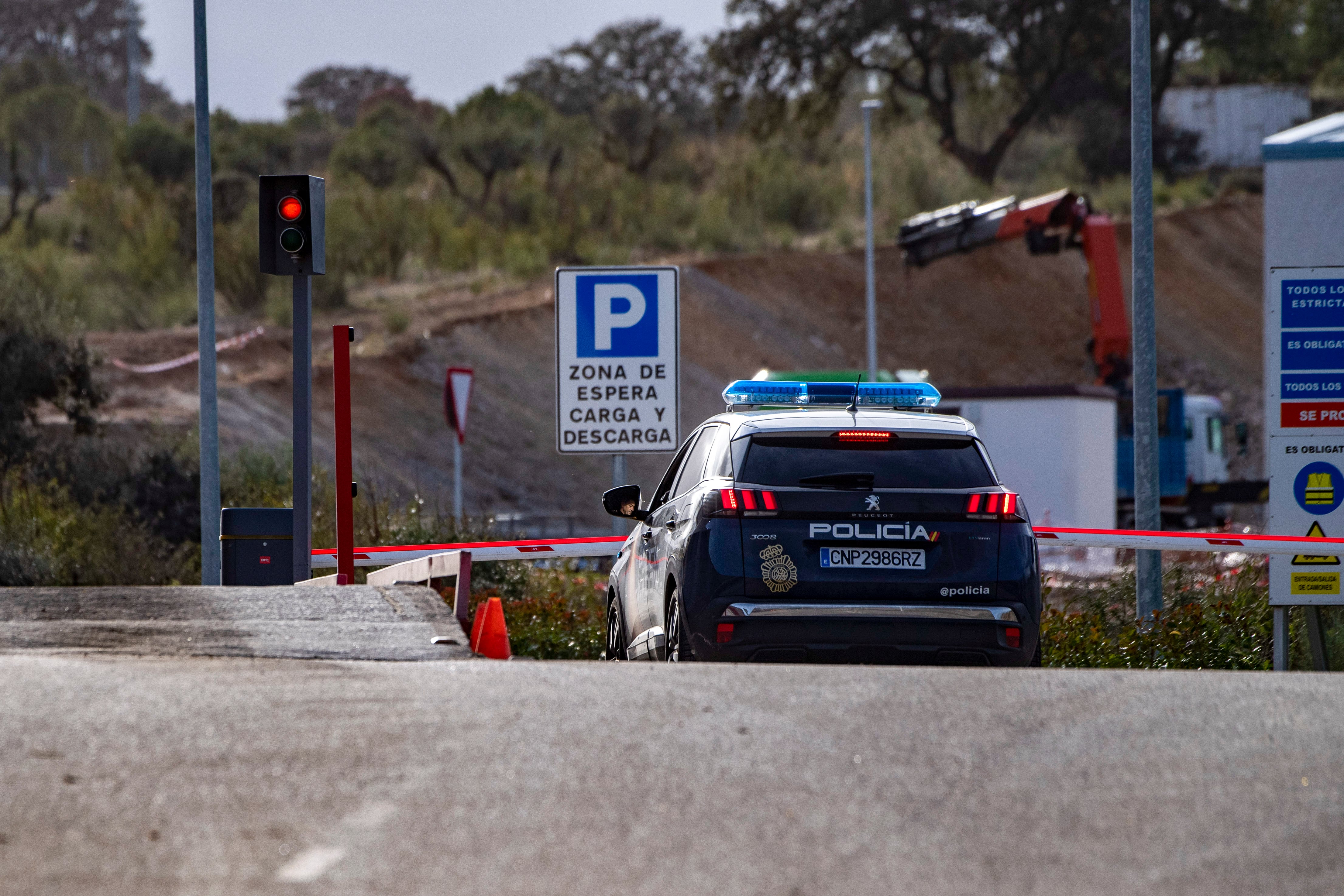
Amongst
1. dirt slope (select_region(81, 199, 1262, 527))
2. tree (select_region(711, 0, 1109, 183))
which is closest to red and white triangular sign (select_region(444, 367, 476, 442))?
dirt slope (select_region(81, 199, 1262, 527))

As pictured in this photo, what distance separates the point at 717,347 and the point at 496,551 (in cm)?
3235

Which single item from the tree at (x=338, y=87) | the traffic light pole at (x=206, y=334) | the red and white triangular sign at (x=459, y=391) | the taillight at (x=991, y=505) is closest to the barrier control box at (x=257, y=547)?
the traffic light pole at (x=206, y=334)

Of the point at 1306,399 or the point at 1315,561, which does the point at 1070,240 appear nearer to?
the point at 1306,399

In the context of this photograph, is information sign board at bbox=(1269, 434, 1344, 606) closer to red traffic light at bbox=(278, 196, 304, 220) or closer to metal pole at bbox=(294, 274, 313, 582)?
metal pole at bbox=(294, 274, 313, 582)

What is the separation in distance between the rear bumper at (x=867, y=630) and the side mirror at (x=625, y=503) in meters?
1.92

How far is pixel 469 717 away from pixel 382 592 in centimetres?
283

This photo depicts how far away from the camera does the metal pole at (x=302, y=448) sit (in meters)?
12.3

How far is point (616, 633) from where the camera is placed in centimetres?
1141

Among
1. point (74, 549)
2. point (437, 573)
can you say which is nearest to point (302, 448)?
point (437, 573)

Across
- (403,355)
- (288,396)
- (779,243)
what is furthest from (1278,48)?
(288,396)

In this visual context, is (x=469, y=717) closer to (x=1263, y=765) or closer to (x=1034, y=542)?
(x=1263, y=765)

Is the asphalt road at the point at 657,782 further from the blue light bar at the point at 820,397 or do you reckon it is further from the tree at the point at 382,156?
the tree at the point at 382,156

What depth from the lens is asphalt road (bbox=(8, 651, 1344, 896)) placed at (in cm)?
502

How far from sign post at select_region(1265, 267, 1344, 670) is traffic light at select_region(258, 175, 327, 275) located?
21.8 ft
